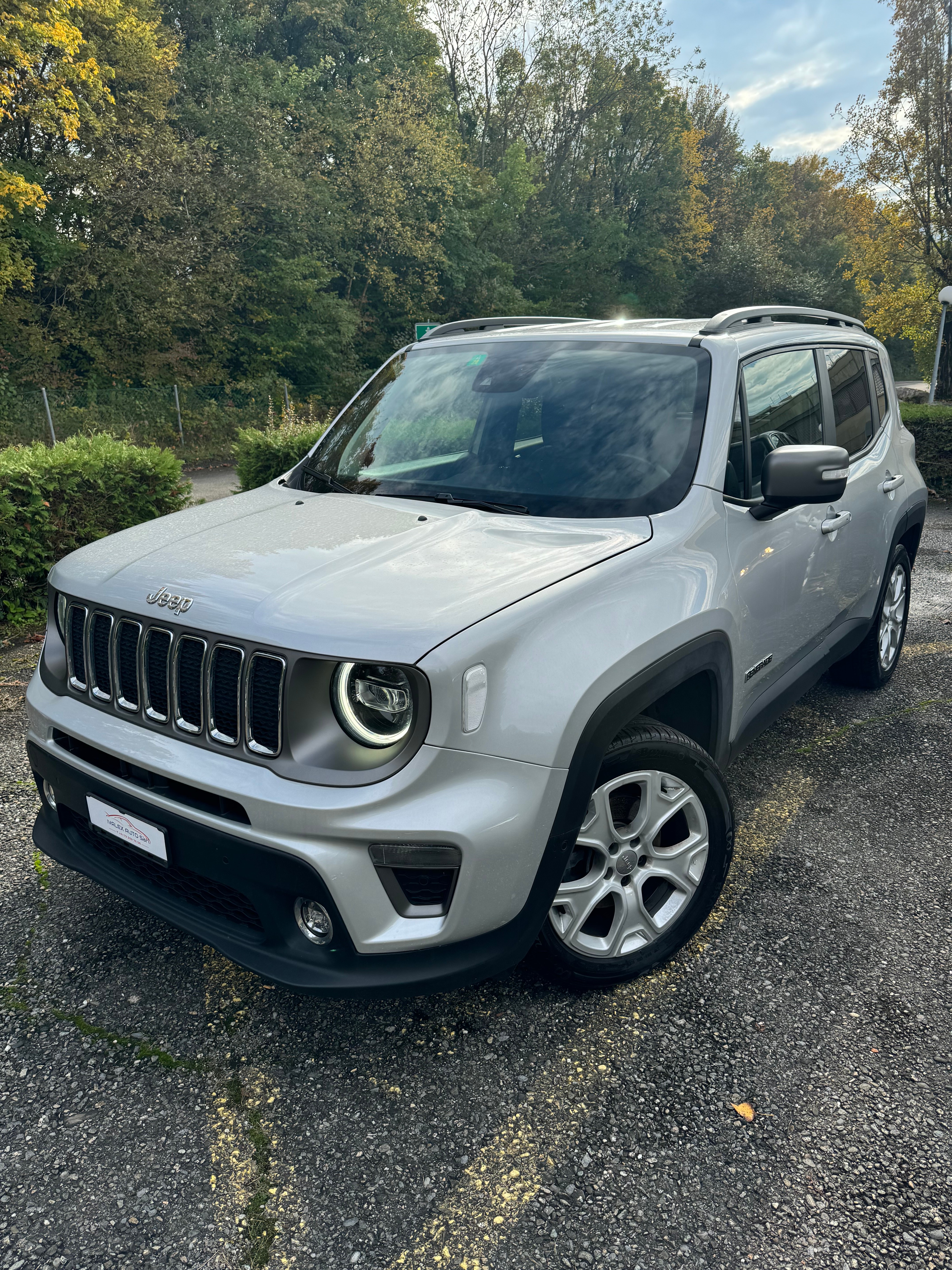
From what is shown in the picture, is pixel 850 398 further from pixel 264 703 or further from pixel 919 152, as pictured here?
pixel 919 152

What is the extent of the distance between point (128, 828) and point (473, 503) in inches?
56.5

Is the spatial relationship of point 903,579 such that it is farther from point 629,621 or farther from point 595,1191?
point 595,1191

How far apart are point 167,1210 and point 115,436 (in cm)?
1986

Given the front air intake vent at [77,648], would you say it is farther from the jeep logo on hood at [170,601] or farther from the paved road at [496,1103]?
the paved road at [496,1103]

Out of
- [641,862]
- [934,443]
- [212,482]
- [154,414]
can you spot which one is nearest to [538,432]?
[641,862]

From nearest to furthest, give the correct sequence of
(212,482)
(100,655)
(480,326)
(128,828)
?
(128,828) < (100,655) < (480,326) < (212,482)

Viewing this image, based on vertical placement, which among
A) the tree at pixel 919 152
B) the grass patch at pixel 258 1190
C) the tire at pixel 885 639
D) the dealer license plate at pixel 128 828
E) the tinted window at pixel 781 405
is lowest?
the grass patch at pixel 258 1190

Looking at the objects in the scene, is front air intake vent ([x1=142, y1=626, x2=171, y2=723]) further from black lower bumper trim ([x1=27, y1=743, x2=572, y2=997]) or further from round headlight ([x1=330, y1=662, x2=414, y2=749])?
round headlight ([x1=330, y1=662, x2=414, y2=749])

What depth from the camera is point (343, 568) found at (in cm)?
232

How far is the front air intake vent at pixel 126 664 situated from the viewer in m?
2.37

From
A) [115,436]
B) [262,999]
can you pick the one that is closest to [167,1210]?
[262,999]

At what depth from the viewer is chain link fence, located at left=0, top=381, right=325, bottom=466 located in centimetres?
1881

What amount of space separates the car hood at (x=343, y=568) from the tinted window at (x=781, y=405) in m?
0.79

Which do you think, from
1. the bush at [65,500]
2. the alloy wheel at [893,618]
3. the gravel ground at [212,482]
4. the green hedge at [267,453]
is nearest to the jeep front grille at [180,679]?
the alloy wheel at [893,618]
